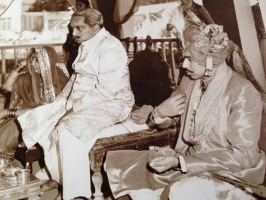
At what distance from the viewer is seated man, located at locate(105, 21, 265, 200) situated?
1886 millimetres

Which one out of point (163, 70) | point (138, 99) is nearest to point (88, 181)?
point (138, 99)

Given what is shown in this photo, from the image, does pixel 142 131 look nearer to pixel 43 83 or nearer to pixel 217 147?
pixel 217 147

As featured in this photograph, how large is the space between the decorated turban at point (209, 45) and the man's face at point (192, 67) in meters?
0.03

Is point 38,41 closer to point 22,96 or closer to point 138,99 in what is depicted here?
point 22,96

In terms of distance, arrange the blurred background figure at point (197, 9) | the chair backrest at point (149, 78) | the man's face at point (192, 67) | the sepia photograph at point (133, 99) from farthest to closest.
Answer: the chair backrest at point (149, 78) < the blurred background figure at point (197, 9) < the man's face at point (192, 67) < the sepia photograph at point (133, 99)

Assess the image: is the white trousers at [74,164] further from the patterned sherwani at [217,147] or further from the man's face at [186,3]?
the man's face at [186,3]

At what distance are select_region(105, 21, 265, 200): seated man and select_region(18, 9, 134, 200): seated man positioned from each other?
0.77 ft

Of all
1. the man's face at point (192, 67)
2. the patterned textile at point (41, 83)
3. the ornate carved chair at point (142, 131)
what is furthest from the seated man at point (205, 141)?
the patterned textile at point (41, 83)

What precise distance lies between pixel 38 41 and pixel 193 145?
4.64 ft

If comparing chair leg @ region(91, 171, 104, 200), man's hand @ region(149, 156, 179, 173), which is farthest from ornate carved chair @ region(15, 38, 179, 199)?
man's hand @ region(149, 156, 179, 173)

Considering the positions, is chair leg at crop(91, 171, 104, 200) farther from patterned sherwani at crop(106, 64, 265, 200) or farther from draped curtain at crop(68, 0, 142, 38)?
draped curtain at crop(68, 0, 142, 38)

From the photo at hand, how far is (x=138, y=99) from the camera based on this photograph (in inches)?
101

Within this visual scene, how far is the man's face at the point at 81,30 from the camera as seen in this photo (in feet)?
8.55

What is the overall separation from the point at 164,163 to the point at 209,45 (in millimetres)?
711
